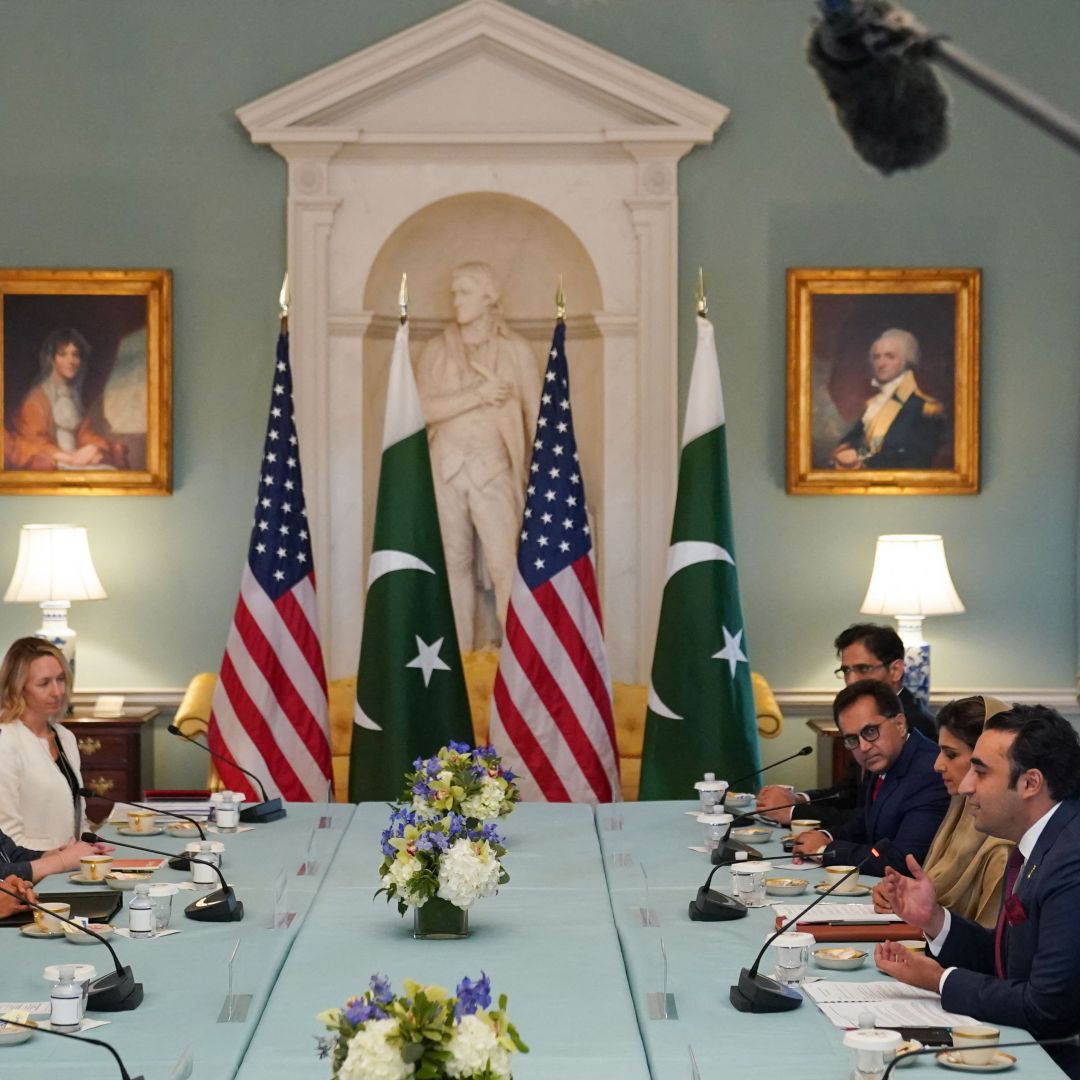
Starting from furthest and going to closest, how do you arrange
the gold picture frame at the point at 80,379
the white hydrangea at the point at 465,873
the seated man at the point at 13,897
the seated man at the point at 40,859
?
the gold picture frame at the point at 80,379 < the seated man at the point at 40,859 < the seated man at the point at 13,897 < the white hydrangea at the point at 465,873

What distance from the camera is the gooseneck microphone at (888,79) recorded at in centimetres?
103

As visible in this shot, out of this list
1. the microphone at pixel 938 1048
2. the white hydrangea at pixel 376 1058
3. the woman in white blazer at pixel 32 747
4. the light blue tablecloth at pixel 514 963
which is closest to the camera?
the white hydrangea at pixel 376 1058

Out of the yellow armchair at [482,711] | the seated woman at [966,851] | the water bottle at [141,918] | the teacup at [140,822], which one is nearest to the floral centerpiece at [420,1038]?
the water bottle at [141,918]

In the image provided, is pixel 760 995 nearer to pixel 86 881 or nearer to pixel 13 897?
pixel 13 897

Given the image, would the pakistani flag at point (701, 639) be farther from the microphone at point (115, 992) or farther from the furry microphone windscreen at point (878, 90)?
the furry microphone windscreen at point (878, 90)

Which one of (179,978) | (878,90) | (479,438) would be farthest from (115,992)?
(479,438)

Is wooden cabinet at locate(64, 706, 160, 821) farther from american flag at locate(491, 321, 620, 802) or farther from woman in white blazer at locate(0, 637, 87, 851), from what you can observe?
woman in white blazer at locate(0, 637, 87, 851)

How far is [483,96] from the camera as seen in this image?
737 centimetres

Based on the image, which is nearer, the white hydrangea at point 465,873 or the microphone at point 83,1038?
the microphone at point 83,1038

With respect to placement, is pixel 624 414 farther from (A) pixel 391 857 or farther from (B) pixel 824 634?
(A) pixel 391 857

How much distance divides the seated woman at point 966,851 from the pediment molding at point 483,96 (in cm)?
408

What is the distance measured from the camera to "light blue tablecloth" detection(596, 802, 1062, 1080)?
264cm

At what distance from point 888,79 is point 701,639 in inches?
213

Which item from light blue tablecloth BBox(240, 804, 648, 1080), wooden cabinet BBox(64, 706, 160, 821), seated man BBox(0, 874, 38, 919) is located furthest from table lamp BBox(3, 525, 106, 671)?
seated man BBox(0, 874, 38, 919)
